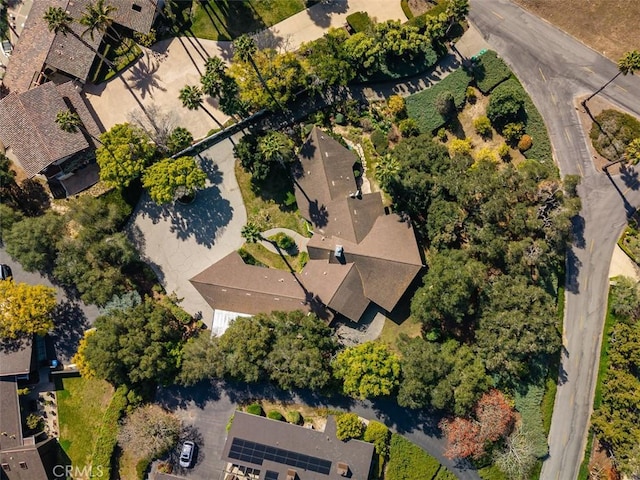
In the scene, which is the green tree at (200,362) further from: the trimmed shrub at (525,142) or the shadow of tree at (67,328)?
the trimmed shrub at (525,142)

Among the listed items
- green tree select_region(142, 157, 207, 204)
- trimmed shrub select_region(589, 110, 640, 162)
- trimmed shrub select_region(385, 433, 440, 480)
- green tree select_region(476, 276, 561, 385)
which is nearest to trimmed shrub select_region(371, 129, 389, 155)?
green tree select_region(476, 276, 561, 385)

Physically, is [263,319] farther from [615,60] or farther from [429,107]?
[615,60]

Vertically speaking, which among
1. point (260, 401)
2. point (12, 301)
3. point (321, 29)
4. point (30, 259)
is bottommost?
point (260, 401)

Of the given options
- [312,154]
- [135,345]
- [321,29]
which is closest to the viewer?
[135,345]

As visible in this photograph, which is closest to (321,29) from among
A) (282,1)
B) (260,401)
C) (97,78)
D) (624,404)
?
(282,1)

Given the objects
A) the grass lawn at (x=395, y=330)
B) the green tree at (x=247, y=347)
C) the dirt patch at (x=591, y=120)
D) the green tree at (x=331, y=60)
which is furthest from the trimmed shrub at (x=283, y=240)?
the dirt patch at (x=591, y=120)

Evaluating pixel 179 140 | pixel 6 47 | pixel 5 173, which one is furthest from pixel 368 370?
pixel 6 47
